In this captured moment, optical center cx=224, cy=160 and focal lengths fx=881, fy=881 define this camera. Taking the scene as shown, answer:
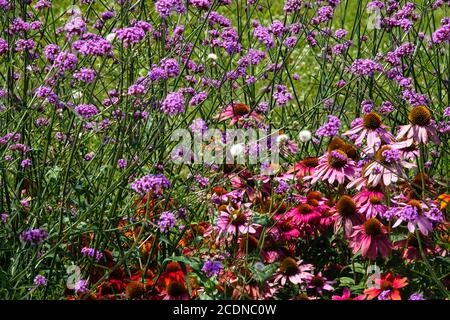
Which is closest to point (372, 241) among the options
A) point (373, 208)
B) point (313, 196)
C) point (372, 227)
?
point (372, 227)

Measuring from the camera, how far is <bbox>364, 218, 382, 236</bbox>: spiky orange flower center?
2814mm

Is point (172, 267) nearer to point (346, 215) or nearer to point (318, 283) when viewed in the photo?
point (318, 283)

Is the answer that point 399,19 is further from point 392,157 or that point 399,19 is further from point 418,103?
point 392,157

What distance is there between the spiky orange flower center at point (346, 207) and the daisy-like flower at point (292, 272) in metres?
0.25

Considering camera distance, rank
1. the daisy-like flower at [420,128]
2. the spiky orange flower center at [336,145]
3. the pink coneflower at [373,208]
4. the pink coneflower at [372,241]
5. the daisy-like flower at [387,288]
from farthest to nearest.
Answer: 1. the spiky orange flower center at [336,145]
2. the daisy-like flower at [420,128]
3. the pink coneflower at [373,208]
4. the pink coneflower at [372,241]
5. the daisy-like flower at [387,288]

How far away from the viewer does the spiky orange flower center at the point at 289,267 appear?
2764 mm

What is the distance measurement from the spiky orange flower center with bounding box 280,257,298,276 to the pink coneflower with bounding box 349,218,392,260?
0.20m

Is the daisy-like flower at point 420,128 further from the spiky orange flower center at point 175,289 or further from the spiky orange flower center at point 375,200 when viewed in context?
the spiky orange flower center at point 175,289

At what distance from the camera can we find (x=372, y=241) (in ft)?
9.24

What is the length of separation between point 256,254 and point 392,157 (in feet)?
1.73

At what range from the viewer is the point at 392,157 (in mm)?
2770

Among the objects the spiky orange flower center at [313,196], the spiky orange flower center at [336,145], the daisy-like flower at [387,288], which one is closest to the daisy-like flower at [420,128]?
the spiky orange flower center at [336,145]

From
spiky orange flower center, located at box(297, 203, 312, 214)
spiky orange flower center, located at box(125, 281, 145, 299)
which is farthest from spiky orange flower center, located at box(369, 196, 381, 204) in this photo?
spiky orange flower center, located at box(125, 281, 145, 299)

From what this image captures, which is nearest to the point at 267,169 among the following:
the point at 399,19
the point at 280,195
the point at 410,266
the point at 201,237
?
the point at 280,195
